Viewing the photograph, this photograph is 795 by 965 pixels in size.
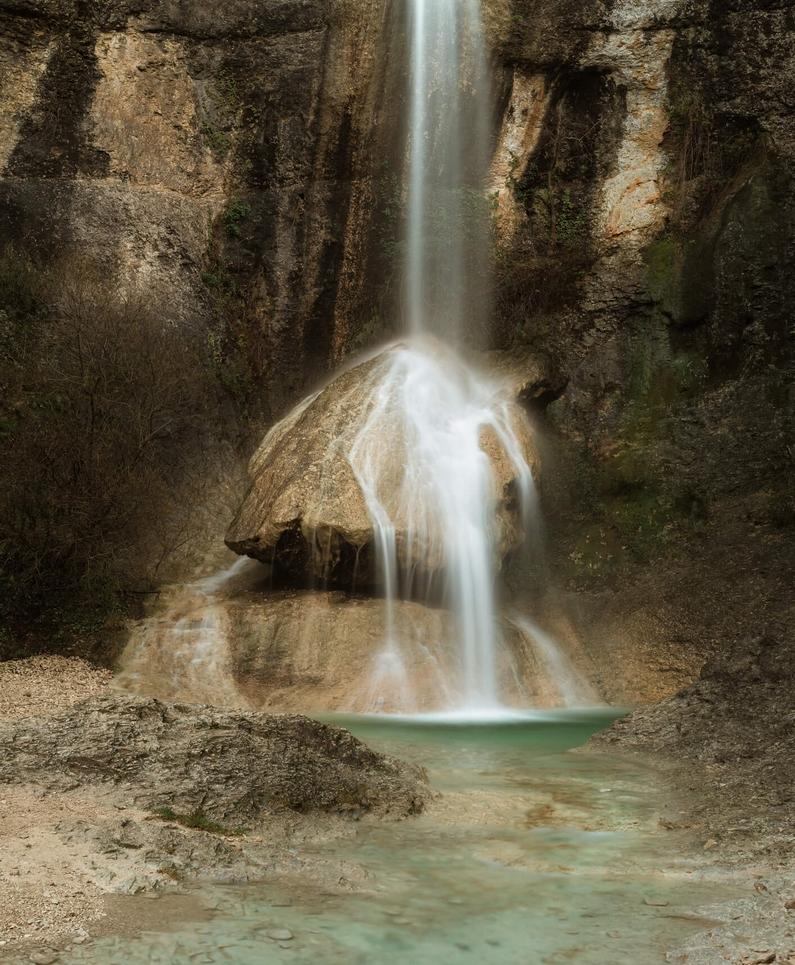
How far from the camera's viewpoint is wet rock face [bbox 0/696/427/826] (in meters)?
5.99

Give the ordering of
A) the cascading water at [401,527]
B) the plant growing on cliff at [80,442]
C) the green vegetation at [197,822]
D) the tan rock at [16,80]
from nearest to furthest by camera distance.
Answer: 1. the green vegetation at [197,822]
2. the cascading water at [401,527]
3. the plant growing on cliff at [80,442]
4. the tan rock at [16,80]

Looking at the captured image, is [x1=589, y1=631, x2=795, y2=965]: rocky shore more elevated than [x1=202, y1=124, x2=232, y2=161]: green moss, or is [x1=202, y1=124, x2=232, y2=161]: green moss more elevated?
[x1=202, y1=124, x2=232, y2=161]: green moss

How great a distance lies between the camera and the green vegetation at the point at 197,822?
5594 mm

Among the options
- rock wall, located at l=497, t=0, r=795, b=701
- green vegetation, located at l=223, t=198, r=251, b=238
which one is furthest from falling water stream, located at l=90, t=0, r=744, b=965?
green vegetation, located at l=223, t=198, r=251, b=238

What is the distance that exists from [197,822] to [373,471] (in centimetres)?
859

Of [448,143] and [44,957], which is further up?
[448,143]

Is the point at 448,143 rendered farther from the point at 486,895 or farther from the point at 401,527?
the point at 486,895

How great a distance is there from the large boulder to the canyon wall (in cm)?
208

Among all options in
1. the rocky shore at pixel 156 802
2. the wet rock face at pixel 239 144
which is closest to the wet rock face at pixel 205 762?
the rocky shore at pixel 156 802

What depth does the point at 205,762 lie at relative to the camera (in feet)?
20.8

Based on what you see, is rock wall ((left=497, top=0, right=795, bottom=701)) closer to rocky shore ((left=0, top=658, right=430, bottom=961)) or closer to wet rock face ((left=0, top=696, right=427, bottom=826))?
wet rock face ((left=0, top=696, right=427, bottom=826))

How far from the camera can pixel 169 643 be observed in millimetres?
13047

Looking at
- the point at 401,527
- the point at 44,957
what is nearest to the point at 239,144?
the point at 401,527

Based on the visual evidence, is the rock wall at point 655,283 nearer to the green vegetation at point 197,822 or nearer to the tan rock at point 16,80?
the tan rock at point 16,80
